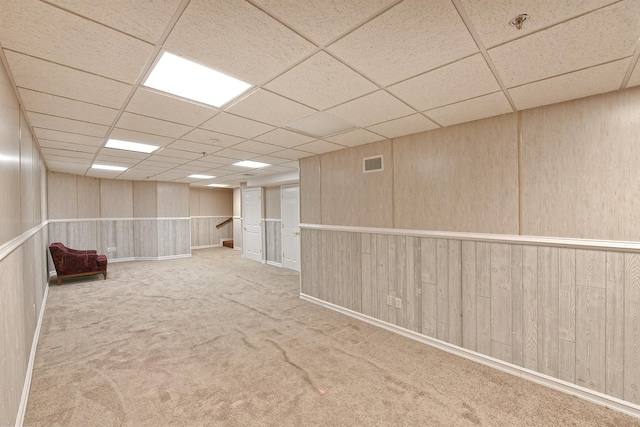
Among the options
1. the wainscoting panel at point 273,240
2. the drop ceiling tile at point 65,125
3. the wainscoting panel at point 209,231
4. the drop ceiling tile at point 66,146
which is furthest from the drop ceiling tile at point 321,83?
the wainscoting panel at point 209,231

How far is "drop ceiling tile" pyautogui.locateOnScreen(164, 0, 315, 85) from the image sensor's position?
1.32m

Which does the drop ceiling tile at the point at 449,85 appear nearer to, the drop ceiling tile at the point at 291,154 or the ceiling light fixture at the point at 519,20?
the ceiling light fixture at the point at 519,20

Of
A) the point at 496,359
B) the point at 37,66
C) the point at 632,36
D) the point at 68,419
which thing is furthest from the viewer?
the point at 496,359

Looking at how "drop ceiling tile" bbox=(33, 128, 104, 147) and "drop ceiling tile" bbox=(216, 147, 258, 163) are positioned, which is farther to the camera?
"drop ceiling tile" bbox=(216, 147, 258, 163)

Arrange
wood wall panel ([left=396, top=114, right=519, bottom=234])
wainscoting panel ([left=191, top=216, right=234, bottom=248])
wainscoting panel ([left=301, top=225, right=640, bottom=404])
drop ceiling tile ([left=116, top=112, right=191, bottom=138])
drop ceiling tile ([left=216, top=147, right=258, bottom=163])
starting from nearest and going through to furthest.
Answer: wainscoting panel ([left=301, top=225, right=640, bottom=404]) → wood wall panel ([left=396, top=114, right=519, bottom=234]) → drop ceiling tile ([left=116, top=112, right=191, bottom=138]) → drop ceiling tile ([left=216, top=147, right=258, bottom=163]) → wainscoting panel ([left=191, top=216, right=234, bottom=248])

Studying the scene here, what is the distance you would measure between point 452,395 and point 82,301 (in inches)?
224

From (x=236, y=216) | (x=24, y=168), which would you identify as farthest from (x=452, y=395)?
(x=236, y=216)

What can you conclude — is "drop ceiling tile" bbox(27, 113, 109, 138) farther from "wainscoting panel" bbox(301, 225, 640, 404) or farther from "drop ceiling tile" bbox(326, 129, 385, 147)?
"wainscoting panel" bbox(301, 225, 640, 404)

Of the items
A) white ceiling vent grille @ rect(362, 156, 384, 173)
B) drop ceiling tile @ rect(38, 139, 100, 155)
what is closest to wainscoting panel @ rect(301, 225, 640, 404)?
white ceiling vent grille @ rect(362, 156, 384, 173)

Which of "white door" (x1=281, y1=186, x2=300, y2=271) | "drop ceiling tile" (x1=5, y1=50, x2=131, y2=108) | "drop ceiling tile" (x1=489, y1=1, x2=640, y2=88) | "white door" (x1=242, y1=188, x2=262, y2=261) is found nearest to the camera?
"drop ceiling tile" (x1=489, y1=1, x2=640, y2=88)

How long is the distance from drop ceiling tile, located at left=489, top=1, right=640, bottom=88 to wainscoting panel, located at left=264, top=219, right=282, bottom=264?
6525 millimetres

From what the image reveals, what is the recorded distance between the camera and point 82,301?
4742 millimetres

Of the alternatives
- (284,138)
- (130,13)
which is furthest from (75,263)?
(130,13)

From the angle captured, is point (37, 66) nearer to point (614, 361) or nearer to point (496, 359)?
point (496, 359)
